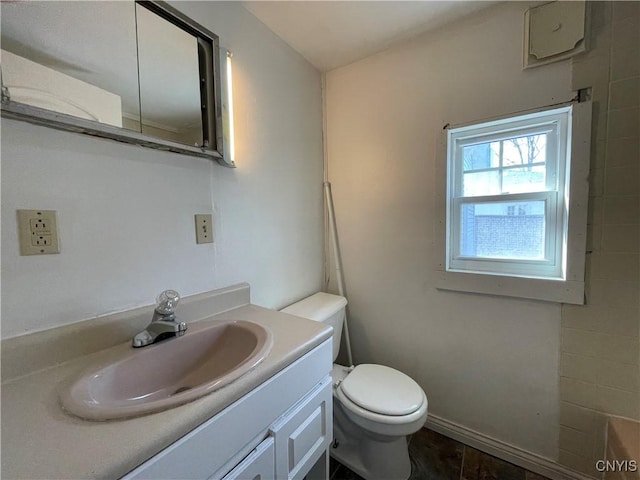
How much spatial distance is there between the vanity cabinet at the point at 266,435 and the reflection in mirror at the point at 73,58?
2.95ft

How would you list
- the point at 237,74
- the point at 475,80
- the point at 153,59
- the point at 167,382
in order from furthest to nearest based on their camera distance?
the point at 475,80
the point at 237,74
the point at 153,59
the point at 167,382

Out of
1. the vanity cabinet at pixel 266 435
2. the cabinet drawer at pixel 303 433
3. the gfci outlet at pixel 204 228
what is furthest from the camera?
the gfci outlet at pixel 204 228

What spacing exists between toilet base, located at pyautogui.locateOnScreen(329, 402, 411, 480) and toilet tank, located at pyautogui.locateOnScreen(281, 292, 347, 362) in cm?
39

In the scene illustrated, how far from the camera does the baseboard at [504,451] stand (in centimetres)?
123

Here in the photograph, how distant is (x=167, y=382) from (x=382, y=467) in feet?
3.49

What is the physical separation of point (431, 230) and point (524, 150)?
59cm

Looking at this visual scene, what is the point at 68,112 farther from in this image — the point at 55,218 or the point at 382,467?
the point at 382,467

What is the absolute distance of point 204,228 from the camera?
1094mm

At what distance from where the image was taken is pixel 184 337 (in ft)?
2.86

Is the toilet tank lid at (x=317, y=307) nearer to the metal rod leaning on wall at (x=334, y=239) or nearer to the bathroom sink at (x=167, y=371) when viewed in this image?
the metal rod leaning on wall at (x=334, y=239)

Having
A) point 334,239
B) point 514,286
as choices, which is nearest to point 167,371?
point 334,239

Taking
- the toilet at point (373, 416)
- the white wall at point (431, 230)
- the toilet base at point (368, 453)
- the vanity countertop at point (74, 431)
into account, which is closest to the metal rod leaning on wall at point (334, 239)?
the white wall at point (431, 230)

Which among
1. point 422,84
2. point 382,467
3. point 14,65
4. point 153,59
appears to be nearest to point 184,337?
point 14,65

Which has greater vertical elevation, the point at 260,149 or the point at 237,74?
the point at 237,74
